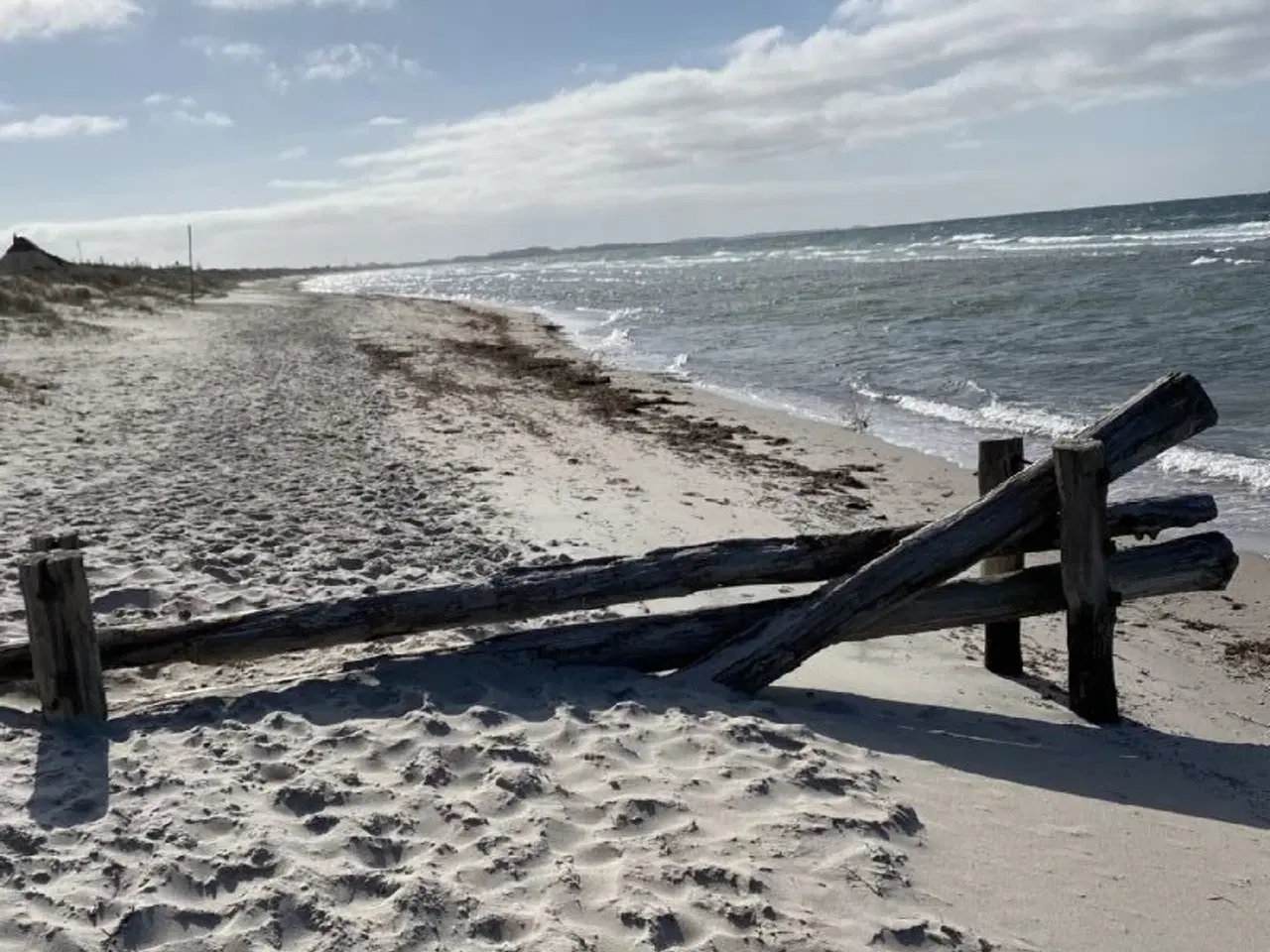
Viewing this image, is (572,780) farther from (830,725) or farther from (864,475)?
(864,475)

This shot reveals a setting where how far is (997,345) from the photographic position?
21.3 metres

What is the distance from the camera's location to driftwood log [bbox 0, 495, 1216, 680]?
15.4 feet

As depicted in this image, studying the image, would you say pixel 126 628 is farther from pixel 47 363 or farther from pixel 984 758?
pixel 47 363

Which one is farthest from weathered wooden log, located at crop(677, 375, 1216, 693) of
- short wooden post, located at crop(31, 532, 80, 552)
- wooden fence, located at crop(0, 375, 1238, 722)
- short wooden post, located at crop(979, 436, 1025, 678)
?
short wooden post, located at crop(31, 532, 80, 552)

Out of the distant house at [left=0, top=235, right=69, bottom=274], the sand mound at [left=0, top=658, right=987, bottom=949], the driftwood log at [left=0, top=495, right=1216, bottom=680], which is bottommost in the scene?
the sand mound at [left=0, top=658, right=987, bottom=949]

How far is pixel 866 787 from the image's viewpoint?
157 inches

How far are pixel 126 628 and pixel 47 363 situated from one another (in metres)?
13.2

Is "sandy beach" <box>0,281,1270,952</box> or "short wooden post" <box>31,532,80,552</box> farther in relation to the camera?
"short wooden post" <box>31,532,80,552</box>

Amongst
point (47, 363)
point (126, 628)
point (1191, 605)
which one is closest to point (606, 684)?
point (126, 628)

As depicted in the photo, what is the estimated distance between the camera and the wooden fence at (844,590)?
477cm

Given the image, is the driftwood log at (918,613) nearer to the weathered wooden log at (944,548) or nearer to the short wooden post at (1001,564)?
the weathered wooden log at (944,548)

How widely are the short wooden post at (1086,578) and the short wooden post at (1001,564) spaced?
482mm

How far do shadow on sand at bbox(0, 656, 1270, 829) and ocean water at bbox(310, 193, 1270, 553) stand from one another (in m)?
4.46

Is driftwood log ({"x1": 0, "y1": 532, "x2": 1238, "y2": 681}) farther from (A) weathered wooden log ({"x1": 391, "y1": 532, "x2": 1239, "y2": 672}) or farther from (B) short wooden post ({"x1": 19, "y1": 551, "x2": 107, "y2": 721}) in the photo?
(B) short wooden post ({"x1": 19, "y1": 551, "x2": 107, "y2": 721})
